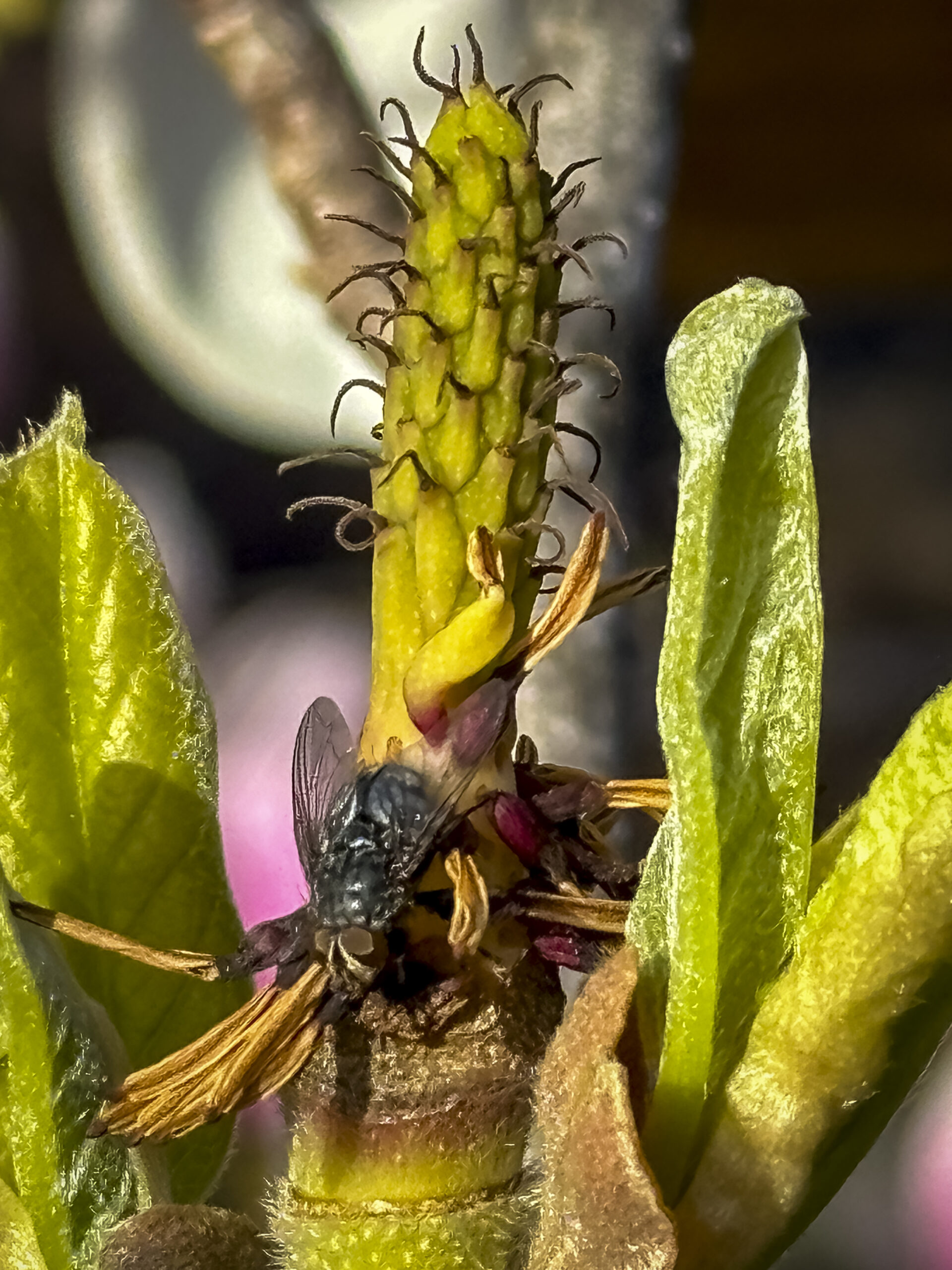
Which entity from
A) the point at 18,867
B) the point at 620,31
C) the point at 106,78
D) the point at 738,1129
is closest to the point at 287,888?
the point at 18,867

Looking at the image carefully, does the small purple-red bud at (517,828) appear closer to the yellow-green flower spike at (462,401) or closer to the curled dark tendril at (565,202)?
the yellow-green flower spike at (462,401)

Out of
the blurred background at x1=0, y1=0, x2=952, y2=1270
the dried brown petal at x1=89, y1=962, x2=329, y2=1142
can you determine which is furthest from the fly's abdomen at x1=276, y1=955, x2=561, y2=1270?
the blurred background at x1=0, y1=0, x2=952, y2=1270

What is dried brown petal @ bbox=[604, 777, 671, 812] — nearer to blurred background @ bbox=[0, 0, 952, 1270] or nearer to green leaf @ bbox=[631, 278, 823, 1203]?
green leaf @ bbox=[631, 278, 823, 1203]

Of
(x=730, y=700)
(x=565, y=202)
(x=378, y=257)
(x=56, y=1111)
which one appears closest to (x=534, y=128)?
(x=565, y=202)

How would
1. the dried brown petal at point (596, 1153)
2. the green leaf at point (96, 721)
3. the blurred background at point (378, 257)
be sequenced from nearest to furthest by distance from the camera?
the dried brown petal at point (596, 1153) < the green leaf at point (96, 721) < the blurred background at point (378, 257)

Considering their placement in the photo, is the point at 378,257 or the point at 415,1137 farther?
the point at 378,257

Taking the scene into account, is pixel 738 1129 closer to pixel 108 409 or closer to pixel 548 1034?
pixel 548 1034

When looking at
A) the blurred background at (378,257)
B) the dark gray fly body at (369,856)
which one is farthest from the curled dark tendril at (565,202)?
the blurred background at (378,257)

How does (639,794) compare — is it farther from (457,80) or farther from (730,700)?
(457,80)
